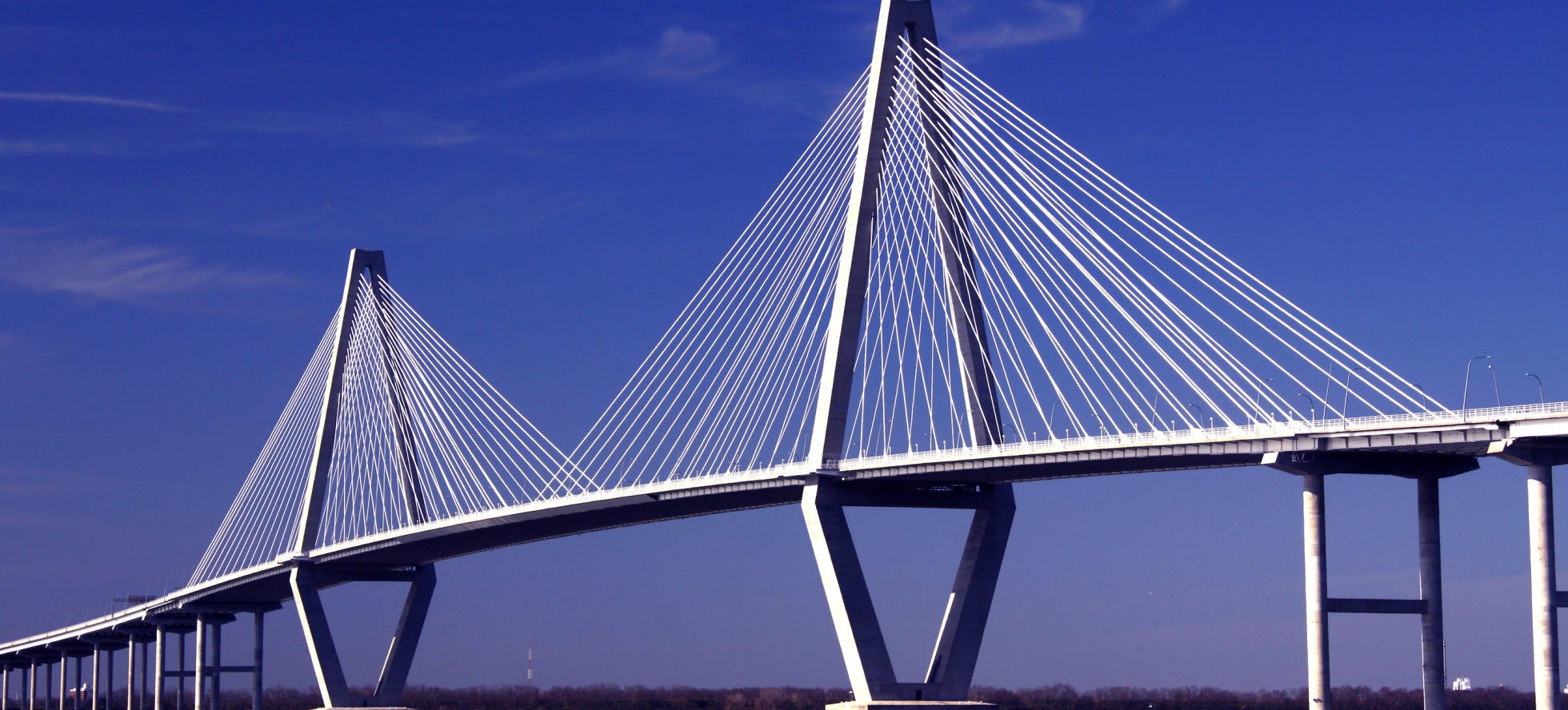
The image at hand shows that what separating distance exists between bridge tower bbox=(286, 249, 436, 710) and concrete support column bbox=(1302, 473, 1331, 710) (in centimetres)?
4767

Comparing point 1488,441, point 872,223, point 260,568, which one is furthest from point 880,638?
point 260,568

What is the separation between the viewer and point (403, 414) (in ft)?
302

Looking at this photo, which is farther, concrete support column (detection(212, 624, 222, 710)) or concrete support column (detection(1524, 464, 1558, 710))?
concrete support column (detection(212, 624, 222, 710))

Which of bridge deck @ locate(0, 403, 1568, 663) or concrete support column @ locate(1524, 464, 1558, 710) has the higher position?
bridge deck @ locate(0, 403, 1568, 663)

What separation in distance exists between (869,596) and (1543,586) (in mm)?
20691

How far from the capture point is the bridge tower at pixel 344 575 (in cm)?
9350

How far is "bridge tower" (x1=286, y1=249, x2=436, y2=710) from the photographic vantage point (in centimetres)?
9350

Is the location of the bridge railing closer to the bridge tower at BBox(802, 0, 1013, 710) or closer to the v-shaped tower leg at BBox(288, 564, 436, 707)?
the bridge tower at BBox(802, 0, 1013, 710)

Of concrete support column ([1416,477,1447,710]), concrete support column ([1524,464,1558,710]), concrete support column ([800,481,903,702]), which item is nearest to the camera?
concrete support column ([1524,464,1558,710])

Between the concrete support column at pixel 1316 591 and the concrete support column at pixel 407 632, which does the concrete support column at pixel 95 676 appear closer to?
the concrete support column at pixel 407 632

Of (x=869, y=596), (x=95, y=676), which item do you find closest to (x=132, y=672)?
(x=95, y=676)

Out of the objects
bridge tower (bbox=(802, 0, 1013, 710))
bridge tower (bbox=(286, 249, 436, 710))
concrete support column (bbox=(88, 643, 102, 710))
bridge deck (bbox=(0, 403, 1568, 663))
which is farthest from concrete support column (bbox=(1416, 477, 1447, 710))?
concrete support column (bbox=(88, 643, 102, 710))

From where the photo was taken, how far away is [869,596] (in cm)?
6069

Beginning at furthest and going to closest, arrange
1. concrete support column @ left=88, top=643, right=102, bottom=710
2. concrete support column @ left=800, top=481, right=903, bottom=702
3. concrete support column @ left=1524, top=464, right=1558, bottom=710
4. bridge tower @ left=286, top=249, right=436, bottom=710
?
concrete support column @ left=88, top=643, right=102, bottom=710
bridge tower @ left=286, top=249, right=436, bottom=710
concrete support column @ left=800, top=481, right=903, bottom=702
concrete support column @ left=1524, top=464, right=1558, bottom=710
